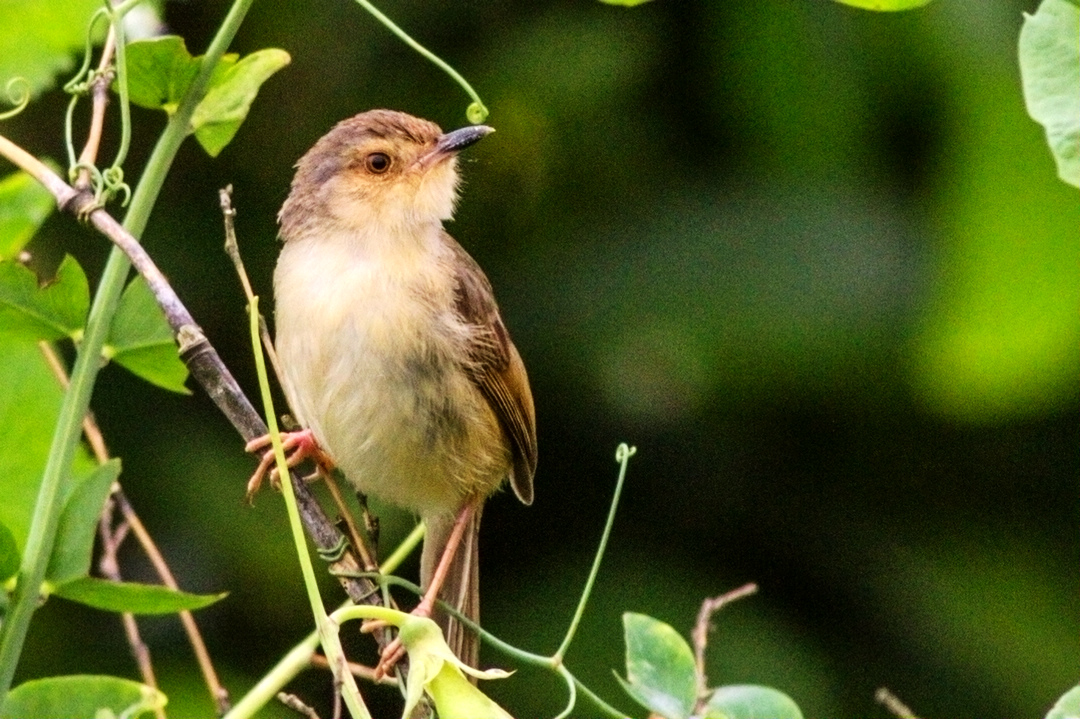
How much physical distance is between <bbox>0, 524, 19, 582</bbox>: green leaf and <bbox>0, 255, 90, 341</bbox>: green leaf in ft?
1.17

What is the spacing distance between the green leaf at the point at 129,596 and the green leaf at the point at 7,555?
0.08 metres

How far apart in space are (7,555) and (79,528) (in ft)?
0.37

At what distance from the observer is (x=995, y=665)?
5.16m

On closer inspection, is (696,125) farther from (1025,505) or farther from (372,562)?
(372,562)

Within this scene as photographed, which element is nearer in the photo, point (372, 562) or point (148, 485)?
point (372, 562)

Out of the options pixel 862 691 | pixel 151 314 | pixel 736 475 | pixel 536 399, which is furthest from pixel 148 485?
pixel 151 314

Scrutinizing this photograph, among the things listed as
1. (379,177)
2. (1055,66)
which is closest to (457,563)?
(379,177)

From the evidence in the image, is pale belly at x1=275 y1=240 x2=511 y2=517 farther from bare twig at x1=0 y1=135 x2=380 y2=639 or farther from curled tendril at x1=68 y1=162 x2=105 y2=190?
curled tendril at x1=68 y1=162 x2=105 y2=190

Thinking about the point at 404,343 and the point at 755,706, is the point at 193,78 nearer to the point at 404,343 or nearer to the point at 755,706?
the point at 755,706

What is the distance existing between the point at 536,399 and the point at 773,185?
106cm

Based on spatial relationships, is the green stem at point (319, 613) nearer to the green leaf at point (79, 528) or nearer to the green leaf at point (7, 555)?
the green leaf at point (79, 528)

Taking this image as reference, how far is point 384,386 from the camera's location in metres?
3.71

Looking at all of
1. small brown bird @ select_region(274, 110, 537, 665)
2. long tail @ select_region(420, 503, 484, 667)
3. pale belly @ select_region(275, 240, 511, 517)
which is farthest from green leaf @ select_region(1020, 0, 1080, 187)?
long tail @ select_region(420, 503, 484, 667)

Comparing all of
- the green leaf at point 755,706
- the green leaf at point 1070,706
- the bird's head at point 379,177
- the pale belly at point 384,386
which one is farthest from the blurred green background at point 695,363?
the green leaf at point 1070,706
